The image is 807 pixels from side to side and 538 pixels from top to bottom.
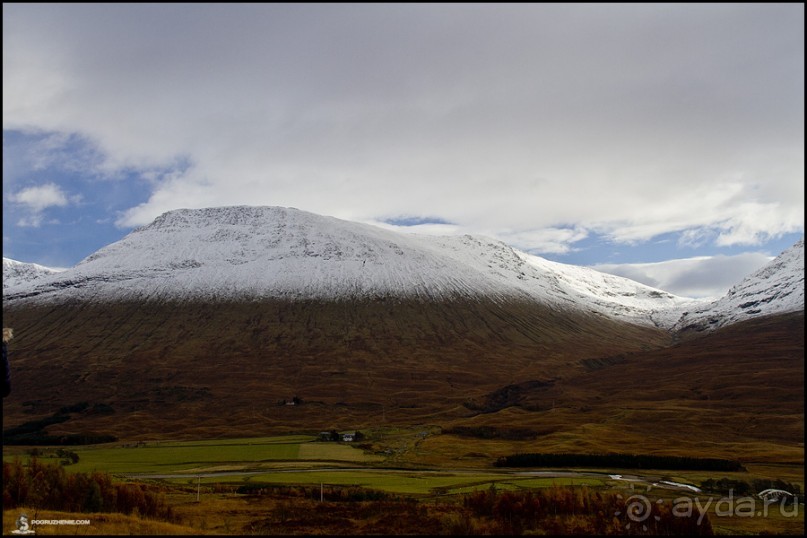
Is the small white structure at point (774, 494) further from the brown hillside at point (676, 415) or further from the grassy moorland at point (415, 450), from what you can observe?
the brown hillside at point (676, 415)

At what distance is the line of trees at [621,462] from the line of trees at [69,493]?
66.5 meters

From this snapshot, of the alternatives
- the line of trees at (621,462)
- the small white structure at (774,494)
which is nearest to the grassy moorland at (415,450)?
the line of trees at (621,462)

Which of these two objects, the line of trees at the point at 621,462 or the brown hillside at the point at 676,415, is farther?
Answer: the brown hillside at the point at 676,415

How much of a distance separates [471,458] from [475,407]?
77.0 meters

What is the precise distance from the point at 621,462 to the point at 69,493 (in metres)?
79.6

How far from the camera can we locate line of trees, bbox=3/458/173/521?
4106 centimetres

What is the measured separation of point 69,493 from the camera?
43281 mm


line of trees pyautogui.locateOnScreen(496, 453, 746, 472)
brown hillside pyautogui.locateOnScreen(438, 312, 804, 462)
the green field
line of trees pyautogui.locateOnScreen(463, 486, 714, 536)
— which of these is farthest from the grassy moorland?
line of trees pyautogui.locateOnScreen(496, 453, 746, 472)

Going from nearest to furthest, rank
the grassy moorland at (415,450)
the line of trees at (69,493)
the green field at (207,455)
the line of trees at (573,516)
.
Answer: the line of trees at (573,516) → the line of trees at (69,493) → the grassy moorland at (415,450) → the green field at (207,455)

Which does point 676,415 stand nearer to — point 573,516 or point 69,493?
point 573,516

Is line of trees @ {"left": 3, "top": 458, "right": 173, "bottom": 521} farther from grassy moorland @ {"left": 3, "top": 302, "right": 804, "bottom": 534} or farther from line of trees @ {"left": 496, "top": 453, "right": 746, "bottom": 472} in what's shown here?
line of trees @ {"left": 496, "top": 453, "right": 746, "bottom": 472}

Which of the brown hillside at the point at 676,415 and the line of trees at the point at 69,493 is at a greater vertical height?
the line of trees at the point at 69,493

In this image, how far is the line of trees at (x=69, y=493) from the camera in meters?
41.1

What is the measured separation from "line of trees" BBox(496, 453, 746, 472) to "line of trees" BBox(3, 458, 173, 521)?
66.5m
